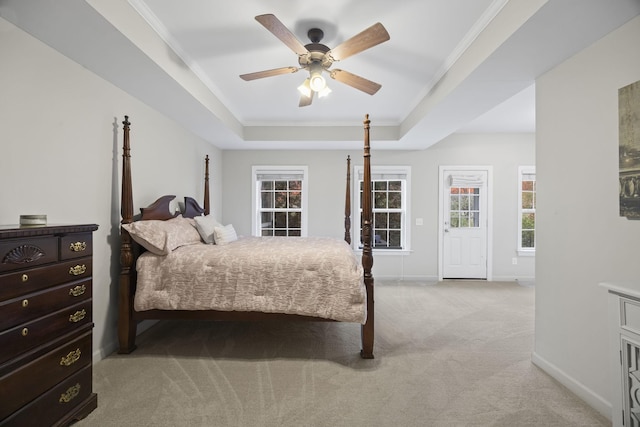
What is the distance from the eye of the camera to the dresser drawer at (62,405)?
1521mm

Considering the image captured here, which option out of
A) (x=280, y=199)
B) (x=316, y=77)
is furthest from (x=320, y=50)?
(x=280, y=199)

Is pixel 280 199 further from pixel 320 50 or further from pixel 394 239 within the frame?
pixel 320 50

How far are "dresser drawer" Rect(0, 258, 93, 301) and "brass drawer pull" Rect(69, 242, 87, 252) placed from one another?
6cm

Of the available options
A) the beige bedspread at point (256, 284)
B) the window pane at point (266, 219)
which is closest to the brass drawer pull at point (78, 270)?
the beige bedspread at point (256, 284)

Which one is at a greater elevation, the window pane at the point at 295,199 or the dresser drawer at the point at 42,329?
the window pane at the point at 295,199

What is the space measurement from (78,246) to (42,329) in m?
0.46

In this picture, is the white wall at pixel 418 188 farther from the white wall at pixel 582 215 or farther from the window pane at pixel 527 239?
the white wall at pixel 582 215

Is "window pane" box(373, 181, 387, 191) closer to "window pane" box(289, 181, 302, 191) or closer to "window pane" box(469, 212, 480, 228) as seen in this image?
"window pane" box(289, 181, 302, 191)

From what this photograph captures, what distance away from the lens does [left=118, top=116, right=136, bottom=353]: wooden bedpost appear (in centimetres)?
265

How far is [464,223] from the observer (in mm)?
5676

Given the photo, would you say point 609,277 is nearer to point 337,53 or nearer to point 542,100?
point 542,100

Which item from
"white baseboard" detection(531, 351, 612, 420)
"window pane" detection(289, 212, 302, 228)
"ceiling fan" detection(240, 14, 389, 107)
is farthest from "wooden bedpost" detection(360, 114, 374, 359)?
"window pane" detection(289, 212, 302, 228)

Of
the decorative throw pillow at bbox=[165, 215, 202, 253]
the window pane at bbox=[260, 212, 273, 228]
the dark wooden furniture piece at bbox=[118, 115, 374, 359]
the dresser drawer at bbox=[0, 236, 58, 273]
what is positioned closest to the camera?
the dresser drawer at bbox=[0, 236, 58, 273]

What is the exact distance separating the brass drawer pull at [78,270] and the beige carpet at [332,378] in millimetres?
862
